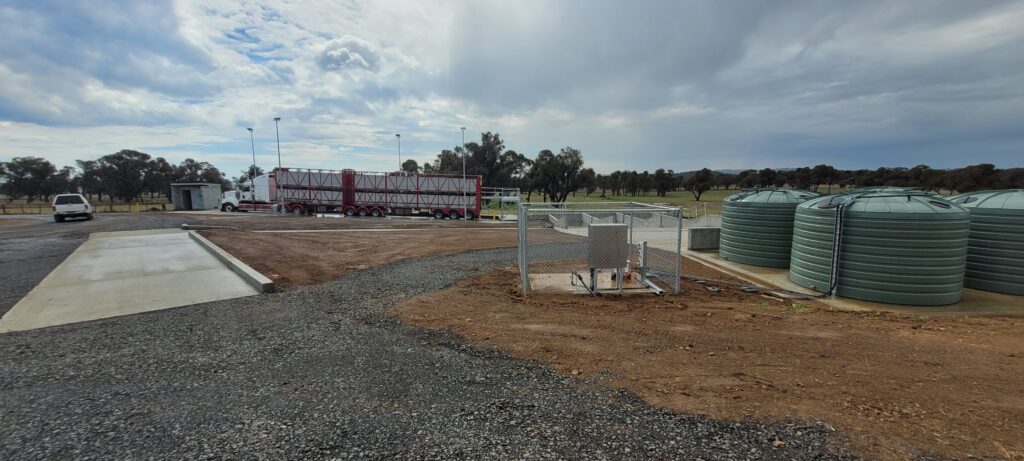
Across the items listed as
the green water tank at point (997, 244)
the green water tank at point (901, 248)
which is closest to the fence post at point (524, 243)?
the green water tank at point (901, 248)

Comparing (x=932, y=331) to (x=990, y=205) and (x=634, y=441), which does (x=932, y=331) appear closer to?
(x=990, y=205)

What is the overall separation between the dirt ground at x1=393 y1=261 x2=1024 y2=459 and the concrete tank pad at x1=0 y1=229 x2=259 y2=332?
13.5 feet

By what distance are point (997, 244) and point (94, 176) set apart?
376 ft

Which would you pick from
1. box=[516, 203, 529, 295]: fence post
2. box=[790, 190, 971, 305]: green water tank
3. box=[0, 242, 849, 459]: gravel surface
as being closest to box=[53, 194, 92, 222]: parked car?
box=[0, 242, 849, 459]: gravel surface

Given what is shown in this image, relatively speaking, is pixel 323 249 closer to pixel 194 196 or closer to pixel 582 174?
pixel 194 196

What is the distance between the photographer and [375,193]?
33.3m

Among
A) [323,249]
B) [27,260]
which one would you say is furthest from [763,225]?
[27,260]

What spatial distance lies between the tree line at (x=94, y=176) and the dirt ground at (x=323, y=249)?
84274mm

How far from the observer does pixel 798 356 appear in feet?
15.4

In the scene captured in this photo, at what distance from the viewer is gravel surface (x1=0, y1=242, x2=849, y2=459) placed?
118 inches

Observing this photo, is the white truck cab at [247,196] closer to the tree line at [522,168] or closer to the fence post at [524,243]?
the tree line at [522,168]

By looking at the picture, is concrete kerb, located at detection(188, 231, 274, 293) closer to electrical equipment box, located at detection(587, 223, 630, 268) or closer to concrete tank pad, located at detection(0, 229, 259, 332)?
concrete tank pad, located at detection(0, 229, 259, 332)

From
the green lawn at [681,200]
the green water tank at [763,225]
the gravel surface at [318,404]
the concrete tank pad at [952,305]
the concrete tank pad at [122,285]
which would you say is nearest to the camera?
the gravel surface at [318,404]

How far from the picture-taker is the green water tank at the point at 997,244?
7.74 m
